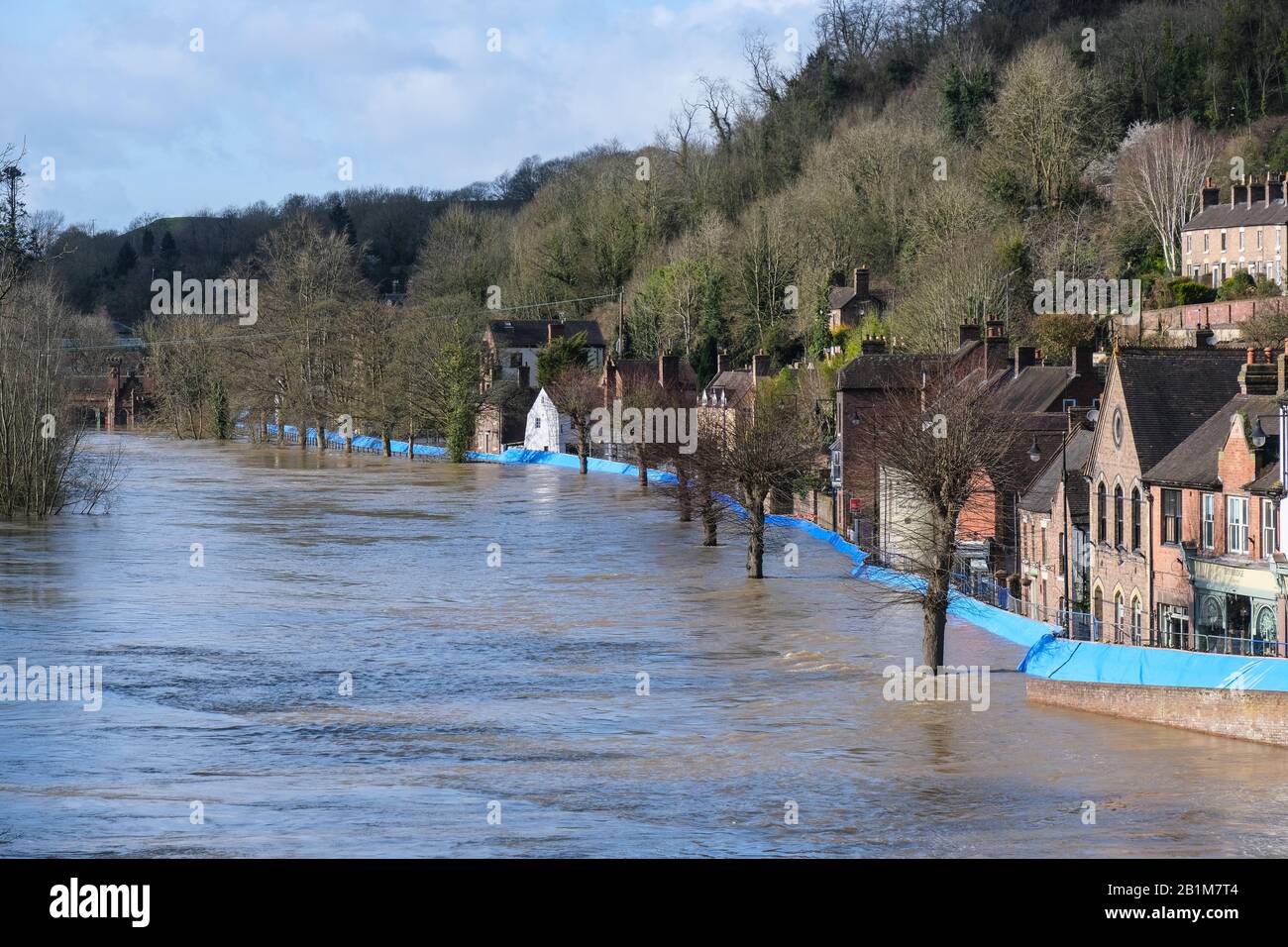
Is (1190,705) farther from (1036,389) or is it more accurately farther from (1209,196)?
(1209,196)

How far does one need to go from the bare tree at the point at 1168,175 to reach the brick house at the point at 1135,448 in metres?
50.1

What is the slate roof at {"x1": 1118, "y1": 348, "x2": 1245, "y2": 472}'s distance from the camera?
42125mm

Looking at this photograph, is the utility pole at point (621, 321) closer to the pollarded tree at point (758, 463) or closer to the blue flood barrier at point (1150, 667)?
the pollarded tree at point (758, 463)

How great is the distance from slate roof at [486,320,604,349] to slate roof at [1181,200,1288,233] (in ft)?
159

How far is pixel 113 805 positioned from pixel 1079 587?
27.1 meters

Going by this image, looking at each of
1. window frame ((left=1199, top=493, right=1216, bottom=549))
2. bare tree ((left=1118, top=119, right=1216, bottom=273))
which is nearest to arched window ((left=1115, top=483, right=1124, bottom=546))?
window frame ((left=1199, top=493, right=1216, bottom=549))

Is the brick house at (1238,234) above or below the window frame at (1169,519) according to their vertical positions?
above

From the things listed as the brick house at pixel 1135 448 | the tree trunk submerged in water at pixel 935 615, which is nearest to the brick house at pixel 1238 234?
the brick house at pixel 1135 448

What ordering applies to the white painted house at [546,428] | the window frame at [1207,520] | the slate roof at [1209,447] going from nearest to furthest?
the slate roof at [1209,447] < the window frame at [1207,520] < the white painted house at [546,428]

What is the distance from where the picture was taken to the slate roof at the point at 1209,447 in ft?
126

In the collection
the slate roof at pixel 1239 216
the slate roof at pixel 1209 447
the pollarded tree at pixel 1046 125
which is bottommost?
the slate roof at pixel 1209 447

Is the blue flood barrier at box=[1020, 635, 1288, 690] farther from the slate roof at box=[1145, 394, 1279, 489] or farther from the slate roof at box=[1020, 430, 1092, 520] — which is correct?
the slate roof at box=[1020, 430, 1092, 520]
